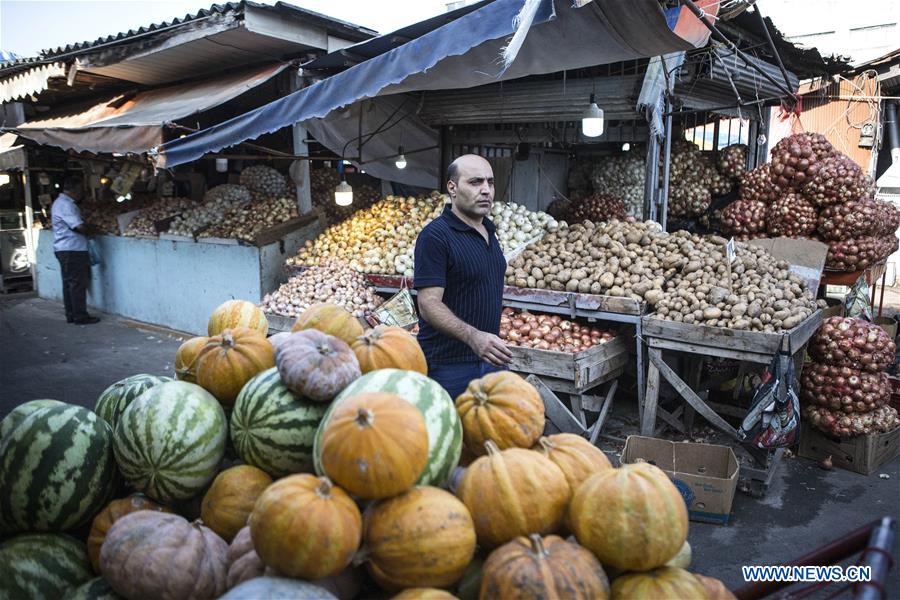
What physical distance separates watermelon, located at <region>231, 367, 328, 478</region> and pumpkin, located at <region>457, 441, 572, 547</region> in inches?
18.7

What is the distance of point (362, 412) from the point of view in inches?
56.8

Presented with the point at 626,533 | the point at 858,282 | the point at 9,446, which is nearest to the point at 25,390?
the point at 9,446

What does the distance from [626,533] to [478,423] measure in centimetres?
52

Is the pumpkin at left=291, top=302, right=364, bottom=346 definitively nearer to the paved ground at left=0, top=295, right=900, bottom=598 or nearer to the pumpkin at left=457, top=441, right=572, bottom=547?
the pumpkin at left=457, top=441, right=572, bottom=547

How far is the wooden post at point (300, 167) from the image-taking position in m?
8.56

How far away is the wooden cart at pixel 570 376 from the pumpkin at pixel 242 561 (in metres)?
3.37

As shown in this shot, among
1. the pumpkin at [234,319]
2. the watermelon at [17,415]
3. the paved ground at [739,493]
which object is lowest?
the paved ground at [739,493]

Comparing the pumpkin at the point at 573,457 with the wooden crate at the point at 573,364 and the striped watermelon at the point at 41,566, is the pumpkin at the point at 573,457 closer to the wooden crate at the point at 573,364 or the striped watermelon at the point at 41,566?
the striped watermelon at the point at 41,566

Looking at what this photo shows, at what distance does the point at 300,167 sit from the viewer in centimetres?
897

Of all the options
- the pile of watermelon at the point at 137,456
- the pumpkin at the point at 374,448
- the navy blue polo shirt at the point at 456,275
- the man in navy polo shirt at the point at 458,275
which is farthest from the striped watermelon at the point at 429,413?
the navy blue polo shirt at the point at 456,275

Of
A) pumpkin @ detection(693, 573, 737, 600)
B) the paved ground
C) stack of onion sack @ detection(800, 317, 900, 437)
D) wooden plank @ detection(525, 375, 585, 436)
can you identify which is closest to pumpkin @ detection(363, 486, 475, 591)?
pumpkin @ detection(693, 573, 737, 600)

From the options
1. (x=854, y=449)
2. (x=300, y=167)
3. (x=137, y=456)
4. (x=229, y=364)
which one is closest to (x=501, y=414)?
(x=229, y=364)

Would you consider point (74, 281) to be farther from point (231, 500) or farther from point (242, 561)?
point (242, 561)

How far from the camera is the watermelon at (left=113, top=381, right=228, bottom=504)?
Result: 180 cm
